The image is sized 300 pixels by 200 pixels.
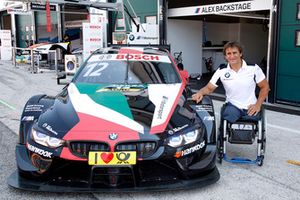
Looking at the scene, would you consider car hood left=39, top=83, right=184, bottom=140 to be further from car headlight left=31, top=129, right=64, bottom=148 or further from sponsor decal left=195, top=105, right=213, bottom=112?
sponsor decal left=195, top=105, right=213, bottom=112

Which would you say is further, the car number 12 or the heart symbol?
the car number 12

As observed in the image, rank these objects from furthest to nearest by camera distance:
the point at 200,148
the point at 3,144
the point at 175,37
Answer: the point at 175,37
the point at 3,144
the point at 200,148

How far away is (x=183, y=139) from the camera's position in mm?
2926

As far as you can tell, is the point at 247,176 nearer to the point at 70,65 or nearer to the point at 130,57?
the point at 130,57

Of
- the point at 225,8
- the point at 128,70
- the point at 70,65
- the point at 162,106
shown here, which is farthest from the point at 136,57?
the point at 70,65

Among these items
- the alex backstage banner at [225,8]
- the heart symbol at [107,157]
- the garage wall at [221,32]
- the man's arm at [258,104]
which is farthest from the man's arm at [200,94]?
the garage wall at [221,32]

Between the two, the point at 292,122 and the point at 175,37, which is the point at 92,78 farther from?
the point at 175,37

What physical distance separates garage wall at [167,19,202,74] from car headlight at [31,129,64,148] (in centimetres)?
838

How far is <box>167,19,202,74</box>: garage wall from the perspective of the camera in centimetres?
1104

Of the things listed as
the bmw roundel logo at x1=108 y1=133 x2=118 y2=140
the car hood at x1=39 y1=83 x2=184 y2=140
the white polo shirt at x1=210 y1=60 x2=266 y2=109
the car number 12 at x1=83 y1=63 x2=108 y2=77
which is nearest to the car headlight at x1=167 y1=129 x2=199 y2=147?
the car hood at x1=39 y1=83 x2=184 y2=140

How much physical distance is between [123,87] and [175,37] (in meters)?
7.64

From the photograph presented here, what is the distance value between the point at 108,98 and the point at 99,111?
0.32 metres

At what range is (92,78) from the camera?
13.6ft

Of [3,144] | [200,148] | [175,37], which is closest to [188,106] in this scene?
[200,148]
